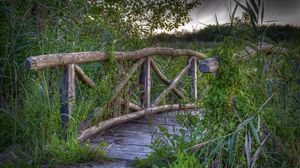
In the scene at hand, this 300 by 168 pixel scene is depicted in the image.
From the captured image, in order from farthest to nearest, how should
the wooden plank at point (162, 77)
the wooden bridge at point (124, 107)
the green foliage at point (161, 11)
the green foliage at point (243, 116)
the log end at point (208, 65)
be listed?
the green foliage at point (161, 11) < the wooden plank at point (162, 77) < the wooden bridge at point (124, 107) < the log end at point (208, 65) < the green foliage at point (243, 116)

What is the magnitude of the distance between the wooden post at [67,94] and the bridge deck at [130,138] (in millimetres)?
530

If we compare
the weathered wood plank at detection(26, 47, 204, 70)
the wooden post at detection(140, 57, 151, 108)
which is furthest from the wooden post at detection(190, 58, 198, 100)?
the wooden post at detection(140, 57, 151, 108)

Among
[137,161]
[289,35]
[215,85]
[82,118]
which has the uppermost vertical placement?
[289,35]

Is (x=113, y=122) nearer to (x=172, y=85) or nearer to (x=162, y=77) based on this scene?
(x=162, y=77)

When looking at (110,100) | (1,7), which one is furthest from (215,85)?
(1,7)

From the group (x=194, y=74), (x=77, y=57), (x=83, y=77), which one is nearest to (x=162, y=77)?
(x=194, y=74)

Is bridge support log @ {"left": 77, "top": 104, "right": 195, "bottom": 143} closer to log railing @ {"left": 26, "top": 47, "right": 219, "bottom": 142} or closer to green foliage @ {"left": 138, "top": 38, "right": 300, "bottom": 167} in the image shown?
log railing @ {"left": 26, "top": 47, "right": 219, "bottom": 142}

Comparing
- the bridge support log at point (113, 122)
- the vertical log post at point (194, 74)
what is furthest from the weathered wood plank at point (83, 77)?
the vertical log post at point (194, 74)

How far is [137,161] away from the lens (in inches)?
166

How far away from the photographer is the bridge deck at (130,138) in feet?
15.4

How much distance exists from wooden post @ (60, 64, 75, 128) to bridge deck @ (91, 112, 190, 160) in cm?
53

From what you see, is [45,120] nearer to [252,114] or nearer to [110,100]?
[110,100]

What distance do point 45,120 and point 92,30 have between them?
243 centimetres

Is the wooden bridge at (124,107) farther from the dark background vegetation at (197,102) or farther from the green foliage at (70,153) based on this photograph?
the green foliage at (70,153)
